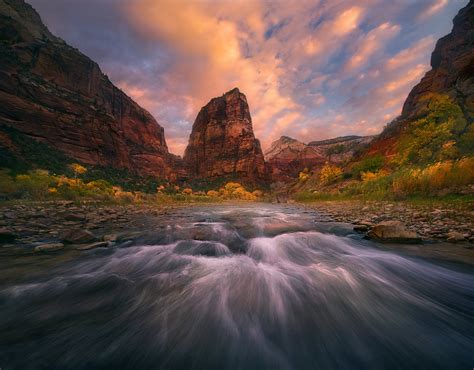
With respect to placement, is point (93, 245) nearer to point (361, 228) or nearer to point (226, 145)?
point (361, 228)

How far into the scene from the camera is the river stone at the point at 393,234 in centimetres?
411

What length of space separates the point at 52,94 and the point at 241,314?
74067 mm

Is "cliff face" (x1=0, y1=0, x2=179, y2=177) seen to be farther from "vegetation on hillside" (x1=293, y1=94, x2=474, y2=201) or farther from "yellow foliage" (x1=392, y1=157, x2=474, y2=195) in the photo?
"yellow foliage" (x1=392, y1=157, x2=474, y2=195)

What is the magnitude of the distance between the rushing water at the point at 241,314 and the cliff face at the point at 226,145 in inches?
4041

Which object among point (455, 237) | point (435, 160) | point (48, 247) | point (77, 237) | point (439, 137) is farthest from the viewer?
point (439, 137)

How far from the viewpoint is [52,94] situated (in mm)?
51469

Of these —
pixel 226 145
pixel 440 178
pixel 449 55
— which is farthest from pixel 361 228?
pixel 226 145

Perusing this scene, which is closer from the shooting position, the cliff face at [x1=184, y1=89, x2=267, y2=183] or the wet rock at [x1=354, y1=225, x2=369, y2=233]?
the wet rock at [x1=354, y1=225, x2=369, y2=233]

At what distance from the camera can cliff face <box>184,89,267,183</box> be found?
360 feet

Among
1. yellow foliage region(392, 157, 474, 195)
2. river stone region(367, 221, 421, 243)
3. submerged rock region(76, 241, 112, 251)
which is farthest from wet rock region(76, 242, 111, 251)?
yellow foliage region(392, 157, 474, 195)

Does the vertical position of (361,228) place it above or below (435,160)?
below

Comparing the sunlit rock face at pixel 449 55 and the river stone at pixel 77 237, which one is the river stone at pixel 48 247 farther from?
the sunlit rock face at pixel 449 55

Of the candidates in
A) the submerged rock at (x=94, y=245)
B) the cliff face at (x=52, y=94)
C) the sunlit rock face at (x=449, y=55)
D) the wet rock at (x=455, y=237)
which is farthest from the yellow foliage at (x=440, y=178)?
the cliff face at (x=52, y=94)

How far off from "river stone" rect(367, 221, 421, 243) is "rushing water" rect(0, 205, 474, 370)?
0.75m
